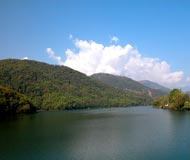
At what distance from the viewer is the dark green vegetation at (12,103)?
140125 millimetres

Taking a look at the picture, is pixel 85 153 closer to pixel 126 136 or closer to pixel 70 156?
pixel 70 156

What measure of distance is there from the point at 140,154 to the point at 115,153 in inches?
165

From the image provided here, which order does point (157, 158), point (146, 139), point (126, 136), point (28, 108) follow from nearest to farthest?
1. point (157, 158)
2. point (146, 139)
3. point (126, 136)
4. point (28, 108)

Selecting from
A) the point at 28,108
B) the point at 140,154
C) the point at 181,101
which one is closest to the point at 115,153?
the point at 140,154

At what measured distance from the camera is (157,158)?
4234 cm

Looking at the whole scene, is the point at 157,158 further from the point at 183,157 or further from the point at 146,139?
the point at 146,139

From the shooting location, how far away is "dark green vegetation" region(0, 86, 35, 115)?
140 m

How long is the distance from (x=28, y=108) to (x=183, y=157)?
126 meters

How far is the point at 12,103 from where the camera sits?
148250 mm

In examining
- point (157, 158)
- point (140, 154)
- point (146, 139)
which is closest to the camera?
point (157, 158)

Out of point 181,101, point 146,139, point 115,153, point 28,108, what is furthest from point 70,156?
point 181,101

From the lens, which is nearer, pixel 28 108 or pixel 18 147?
pixel 18 147

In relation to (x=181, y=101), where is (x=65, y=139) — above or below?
below

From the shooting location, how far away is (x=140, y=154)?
4509 cm
